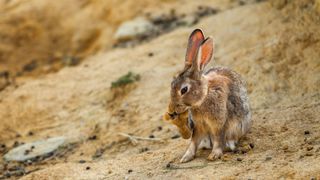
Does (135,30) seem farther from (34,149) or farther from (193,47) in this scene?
(193,47)

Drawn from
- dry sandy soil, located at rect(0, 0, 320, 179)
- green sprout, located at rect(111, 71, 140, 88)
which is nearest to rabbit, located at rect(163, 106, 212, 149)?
dry sandy soil, located at rect(0, 0, 320, 179)

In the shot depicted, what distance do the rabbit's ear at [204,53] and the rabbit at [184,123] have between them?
46cm

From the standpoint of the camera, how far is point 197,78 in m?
6.02

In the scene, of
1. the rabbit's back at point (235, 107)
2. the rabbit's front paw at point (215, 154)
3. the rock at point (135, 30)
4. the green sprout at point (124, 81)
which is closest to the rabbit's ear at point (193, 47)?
the rabbit's back at point (235, 107)

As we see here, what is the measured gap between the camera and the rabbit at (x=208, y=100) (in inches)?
233

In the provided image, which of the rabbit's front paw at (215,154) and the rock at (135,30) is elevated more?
the rock at (135,30)

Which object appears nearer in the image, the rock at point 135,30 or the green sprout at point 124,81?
the green sprout at point 124,81

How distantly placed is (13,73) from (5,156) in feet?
12.2

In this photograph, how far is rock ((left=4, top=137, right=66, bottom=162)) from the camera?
810 cm

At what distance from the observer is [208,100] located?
6.09 metres

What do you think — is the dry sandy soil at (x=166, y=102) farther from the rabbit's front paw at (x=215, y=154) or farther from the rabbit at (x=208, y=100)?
the rabbit at (x=208, y=100)

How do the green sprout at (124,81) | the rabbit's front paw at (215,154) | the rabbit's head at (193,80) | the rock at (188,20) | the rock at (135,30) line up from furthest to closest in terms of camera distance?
the rock at (135,30) < the rock at (188,20) < the green sprout at (124,81) < the rabbit's front paw at (215,154) < the rabbit's head at (193,80)

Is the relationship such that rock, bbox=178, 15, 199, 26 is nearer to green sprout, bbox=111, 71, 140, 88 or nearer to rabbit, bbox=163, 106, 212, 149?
green sprout, bbox=111, 71, 140, 88

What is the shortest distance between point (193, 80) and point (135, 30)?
5790 mm
